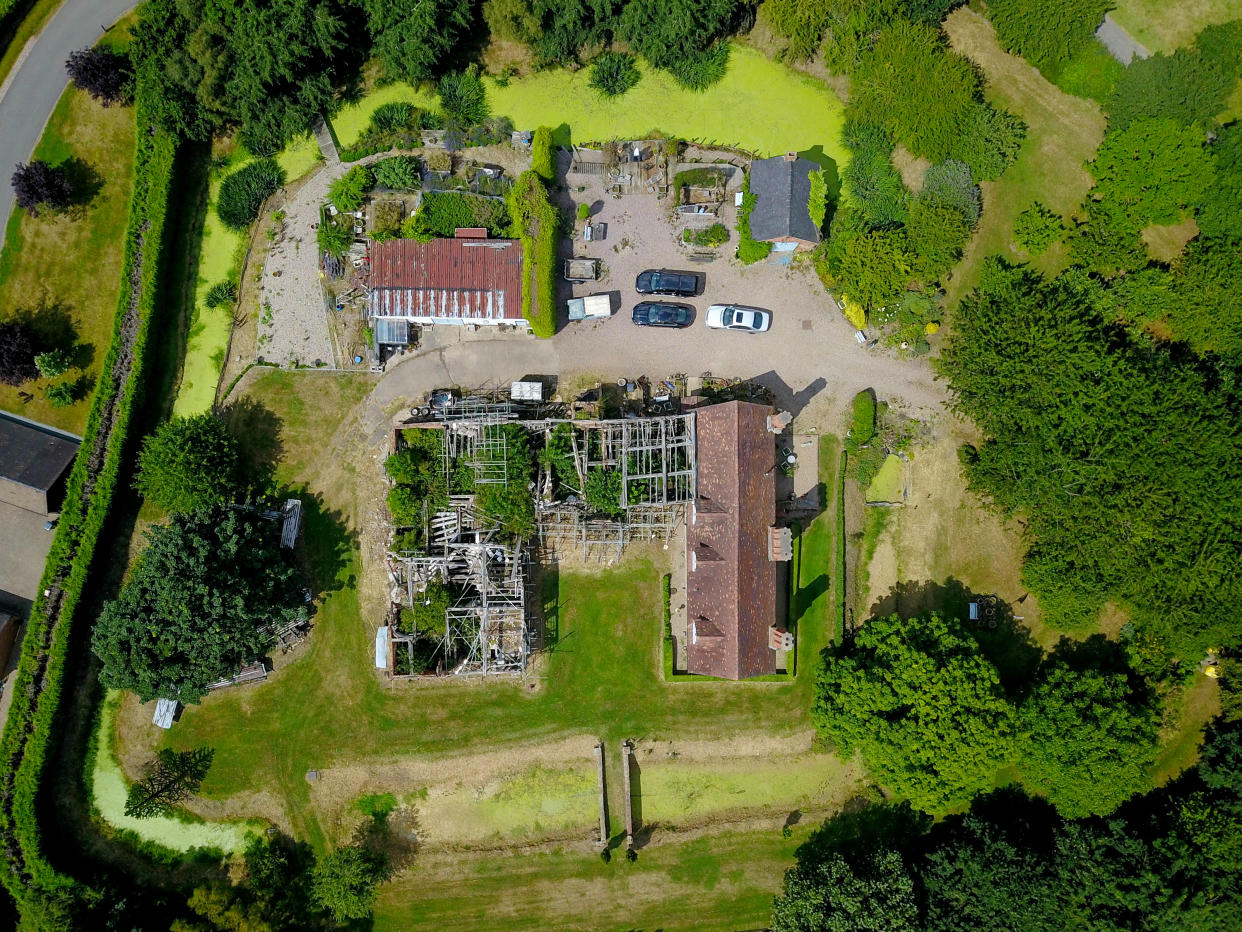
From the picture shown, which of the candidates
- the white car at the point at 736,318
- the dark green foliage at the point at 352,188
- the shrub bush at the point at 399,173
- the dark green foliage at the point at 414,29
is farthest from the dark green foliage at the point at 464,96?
the white car at the point at 736,318

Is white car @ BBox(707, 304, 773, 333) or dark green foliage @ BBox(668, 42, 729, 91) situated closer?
white car @ BBox(707, 304, 773, 333)

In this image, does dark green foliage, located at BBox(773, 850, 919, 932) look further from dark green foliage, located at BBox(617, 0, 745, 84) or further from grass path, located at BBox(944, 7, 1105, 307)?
dark green foliage, located at BBox(617, 0, 745, 84)

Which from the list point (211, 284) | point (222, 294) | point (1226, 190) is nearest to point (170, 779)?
point (222, 294)

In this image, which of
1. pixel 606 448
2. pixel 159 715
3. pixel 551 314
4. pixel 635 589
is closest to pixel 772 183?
pixel 551 314

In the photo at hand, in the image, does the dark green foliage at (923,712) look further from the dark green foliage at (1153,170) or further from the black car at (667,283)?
the dark green foliage at (1153,170)

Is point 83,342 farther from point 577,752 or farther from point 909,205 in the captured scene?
point 909,205

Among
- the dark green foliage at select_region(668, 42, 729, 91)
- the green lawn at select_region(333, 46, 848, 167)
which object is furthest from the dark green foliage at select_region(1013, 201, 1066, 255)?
the dark green foliage at select_region(668, 42, 729, 91)

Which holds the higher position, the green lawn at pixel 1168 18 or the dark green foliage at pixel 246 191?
the green lawn at pixel 1168 18

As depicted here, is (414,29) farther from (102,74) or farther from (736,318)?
(736,318)
